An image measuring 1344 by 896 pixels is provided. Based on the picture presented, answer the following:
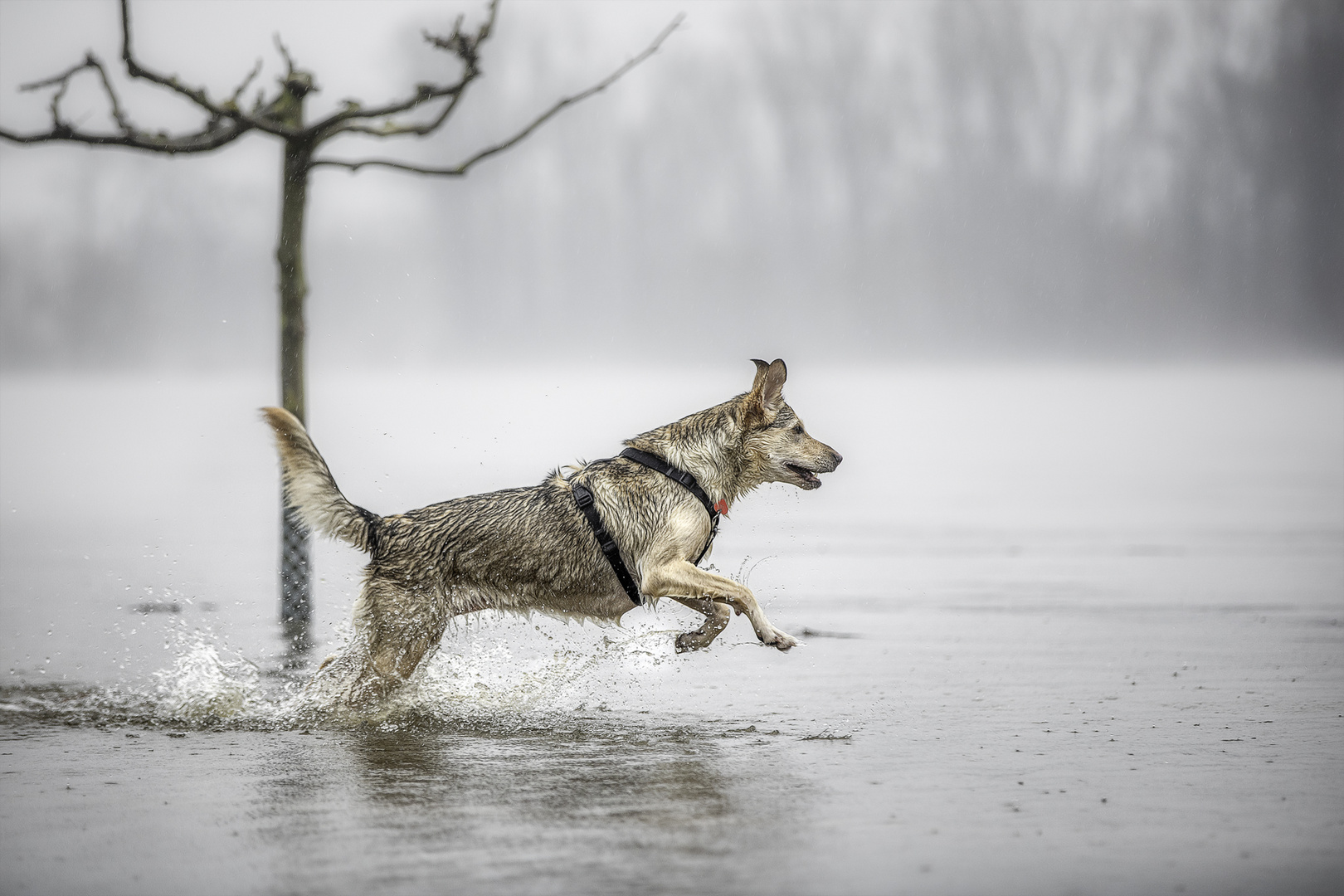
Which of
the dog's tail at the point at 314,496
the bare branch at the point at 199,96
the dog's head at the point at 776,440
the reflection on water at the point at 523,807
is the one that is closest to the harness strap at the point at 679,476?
the dog's head at the point at 776,440

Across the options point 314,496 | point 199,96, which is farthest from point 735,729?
point 199,96

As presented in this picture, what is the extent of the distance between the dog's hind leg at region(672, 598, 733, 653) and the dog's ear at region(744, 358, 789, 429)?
45.1 inches

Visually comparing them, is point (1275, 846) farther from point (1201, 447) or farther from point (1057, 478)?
point (1201, 447)

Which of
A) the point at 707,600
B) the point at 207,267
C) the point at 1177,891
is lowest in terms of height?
the point at 1177,891

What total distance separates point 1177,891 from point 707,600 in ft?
11.0

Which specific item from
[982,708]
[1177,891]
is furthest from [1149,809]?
[982,708]

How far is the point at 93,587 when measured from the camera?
1256 centimetres

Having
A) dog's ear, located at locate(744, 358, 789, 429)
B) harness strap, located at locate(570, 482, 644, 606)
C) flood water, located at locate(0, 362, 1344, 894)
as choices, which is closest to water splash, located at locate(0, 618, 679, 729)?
flood water, located at locate(0, 362, 1344, 894)

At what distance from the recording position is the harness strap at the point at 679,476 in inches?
298

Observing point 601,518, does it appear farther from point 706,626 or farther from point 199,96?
point 199,96

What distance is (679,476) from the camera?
758 cm

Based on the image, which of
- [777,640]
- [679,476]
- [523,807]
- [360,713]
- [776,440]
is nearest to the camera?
[523,807]

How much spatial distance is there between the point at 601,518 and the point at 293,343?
3359 mm

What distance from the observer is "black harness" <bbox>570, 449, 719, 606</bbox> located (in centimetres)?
732
